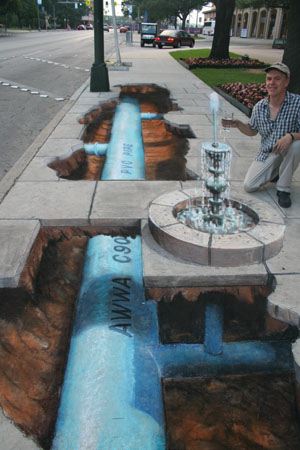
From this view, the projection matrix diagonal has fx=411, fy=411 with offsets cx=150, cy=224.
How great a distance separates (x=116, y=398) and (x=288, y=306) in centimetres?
148

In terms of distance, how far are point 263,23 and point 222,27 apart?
2144 inches

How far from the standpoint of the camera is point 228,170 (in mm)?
5789

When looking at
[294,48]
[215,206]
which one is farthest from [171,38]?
[215,206]

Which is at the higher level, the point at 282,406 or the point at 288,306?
the point at 288,306

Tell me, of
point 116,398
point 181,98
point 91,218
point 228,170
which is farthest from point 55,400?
point 181,98

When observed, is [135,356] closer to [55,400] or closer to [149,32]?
[55,400]

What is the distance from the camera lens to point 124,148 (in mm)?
7176

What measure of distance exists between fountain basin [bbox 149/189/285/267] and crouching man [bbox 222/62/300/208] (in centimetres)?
88

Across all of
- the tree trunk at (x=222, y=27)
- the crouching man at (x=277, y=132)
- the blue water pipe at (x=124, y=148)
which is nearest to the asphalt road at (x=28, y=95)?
the blue water pipe at (x=124, y=148)

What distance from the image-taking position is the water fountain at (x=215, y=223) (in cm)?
360

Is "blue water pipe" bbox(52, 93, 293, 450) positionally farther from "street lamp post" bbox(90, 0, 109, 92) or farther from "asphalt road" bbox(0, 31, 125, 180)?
"street lamp post" bbox(90, 0, 109, 92)

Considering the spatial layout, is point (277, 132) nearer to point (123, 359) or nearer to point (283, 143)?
point (283, 143)

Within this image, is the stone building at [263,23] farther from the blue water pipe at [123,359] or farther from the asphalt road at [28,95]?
the blue water pipe at [123,359]

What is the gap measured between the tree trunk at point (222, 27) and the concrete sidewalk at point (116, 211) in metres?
14.5
